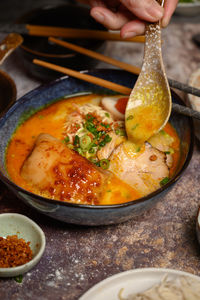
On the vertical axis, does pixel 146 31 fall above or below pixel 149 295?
above

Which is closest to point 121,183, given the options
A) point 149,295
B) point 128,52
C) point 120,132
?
point 120,132

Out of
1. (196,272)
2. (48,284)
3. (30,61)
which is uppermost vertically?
(30,61)

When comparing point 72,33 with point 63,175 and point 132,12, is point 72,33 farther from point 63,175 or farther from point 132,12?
point 63,175

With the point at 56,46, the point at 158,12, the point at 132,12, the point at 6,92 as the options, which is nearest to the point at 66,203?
the point at 6,92

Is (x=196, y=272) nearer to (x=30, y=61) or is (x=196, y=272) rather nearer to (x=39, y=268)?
(x=39, y=268)

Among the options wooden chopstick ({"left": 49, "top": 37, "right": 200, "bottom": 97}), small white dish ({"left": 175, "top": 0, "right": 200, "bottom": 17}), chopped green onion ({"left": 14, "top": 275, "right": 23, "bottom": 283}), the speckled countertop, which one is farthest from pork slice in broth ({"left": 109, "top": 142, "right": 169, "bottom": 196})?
small white dish ({"left": 175, "top": 0, "right": 200, "bottom": 17})

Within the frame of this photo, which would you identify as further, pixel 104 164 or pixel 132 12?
pixel 132 12
